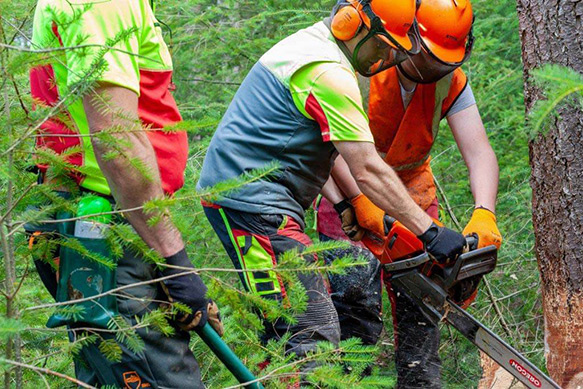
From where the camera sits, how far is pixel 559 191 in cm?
340

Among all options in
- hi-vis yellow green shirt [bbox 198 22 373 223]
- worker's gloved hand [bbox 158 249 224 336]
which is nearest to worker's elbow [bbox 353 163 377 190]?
hi-vis yellow green shirt [bbox 198 22 373 223]

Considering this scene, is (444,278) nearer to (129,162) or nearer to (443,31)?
(443,31)

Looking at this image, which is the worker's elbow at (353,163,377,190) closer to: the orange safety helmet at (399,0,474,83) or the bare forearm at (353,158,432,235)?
the bare forearm at (353,158,432,235)

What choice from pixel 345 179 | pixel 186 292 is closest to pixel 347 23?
pixel 345 179

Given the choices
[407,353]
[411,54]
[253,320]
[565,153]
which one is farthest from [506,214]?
[253,320]

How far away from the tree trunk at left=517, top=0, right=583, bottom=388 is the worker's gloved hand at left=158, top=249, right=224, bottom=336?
6.11ft

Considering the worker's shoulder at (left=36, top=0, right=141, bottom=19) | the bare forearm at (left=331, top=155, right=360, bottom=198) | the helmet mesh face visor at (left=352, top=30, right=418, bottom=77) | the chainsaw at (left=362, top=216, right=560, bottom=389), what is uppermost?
the worker's shoulder at (left=36, top=0, right=141, bottom=19)

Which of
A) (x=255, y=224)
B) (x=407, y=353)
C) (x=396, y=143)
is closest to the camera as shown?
(x=255, y=224)

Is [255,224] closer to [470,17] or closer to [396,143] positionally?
[396,143]

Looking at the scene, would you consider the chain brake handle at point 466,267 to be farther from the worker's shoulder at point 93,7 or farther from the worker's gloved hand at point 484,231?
the worker's shoulder at point 93,7

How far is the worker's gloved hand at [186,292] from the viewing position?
7.71ft

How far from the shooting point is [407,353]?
4.26m

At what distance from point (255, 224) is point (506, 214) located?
2.79m

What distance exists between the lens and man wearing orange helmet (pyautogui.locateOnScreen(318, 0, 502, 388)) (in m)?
3.51
